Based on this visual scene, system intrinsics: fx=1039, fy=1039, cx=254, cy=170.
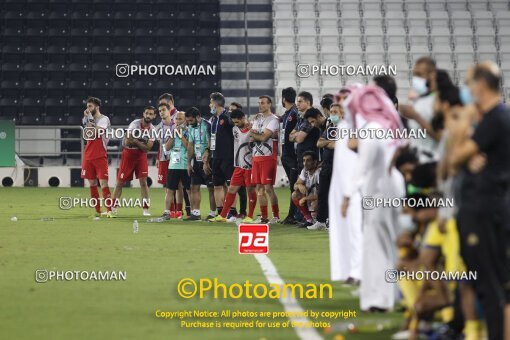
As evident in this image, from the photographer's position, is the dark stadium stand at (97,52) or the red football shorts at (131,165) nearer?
the red football shorts at (131,165)

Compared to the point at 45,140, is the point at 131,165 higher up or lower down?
lower down

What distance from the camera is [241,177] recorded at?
16.4 meters

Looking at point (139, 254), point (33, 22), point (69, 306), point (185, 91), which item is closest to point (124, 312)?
point (69, 306)

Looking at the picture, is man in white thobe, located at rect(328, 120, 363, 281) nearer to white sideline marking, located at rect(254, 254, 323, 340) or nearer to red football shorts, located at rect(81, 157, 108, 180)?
white sideline marking, located at rect(254, 254, 323, 340)

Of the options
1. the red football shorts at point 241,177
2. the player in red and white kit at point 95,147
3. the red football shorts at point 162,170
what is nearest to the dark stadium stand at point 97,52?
the red football shorts at point 162,170

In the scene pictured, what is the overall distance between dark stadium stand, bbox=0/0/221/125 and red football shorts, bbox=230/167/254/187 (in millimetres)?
20402

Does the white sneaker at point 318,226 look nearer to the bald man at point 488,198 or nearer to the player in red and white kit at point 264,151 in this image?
the player in red and white kit at point 264,151

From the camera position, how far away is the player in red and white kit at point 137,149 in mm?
17547

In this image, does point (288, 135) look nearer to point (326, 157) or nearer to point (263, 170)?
point (263, 170)

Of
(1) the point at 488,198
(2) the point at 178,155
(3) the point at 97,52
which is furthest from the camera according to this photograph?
(3) the point at 97,52

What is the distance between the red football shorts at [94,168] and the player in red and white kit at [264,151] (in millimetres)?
3098

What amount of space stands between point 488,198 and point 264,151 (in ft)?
35.7

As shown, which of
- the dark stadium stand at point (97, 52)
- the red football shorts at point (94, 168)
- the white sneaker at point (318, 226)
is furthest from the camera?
the dark stadium stand at point (97, 52)

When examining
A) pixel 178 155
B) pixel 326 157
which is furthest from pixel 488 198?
pixel 178 155
